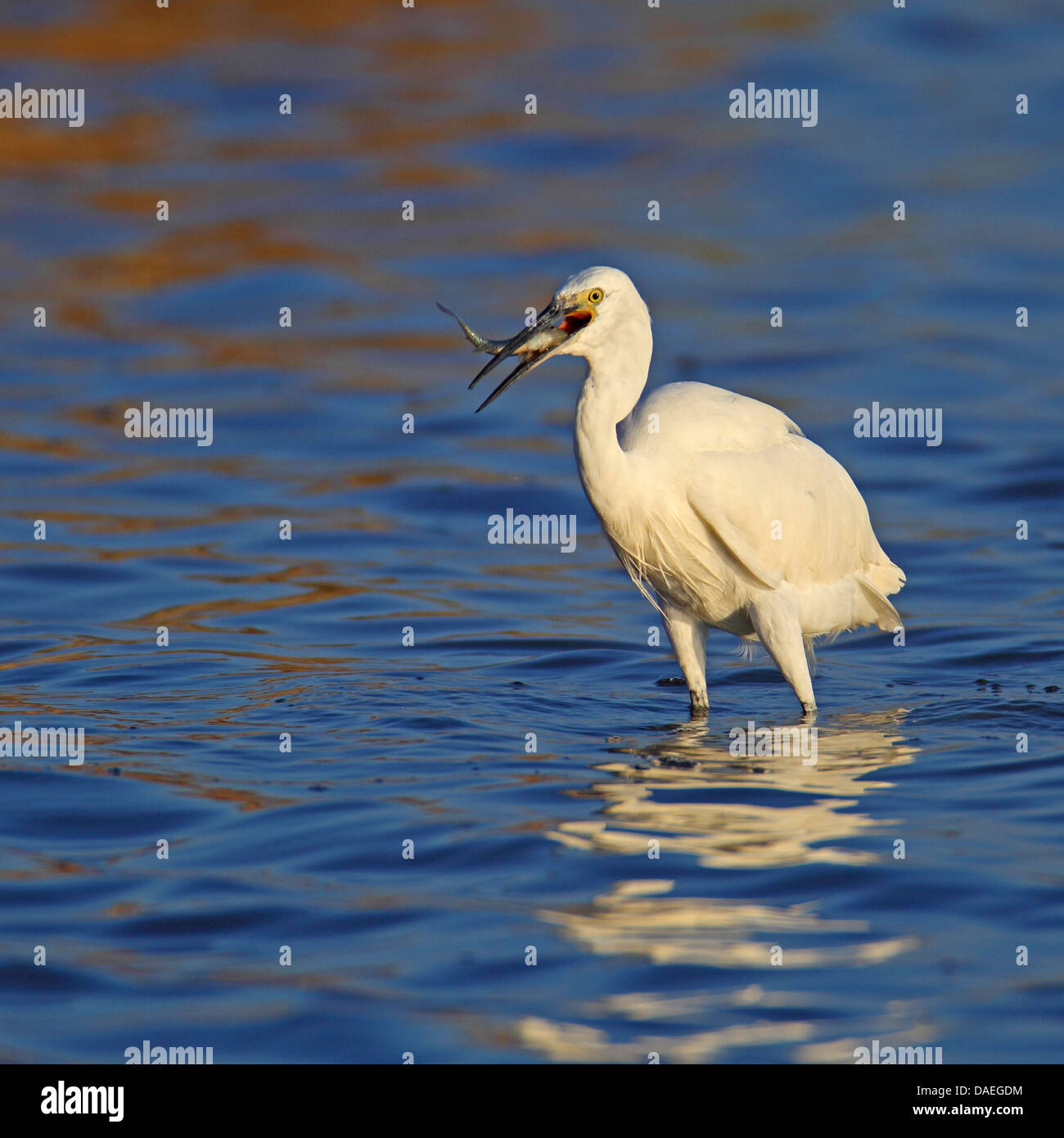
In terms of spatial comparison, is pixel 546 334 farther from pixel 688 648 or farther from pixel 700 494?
pixel 688 648

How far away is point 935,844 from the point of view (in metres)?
7.42

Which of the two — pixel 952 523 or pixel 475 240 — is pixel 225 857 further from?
pixel 475 240

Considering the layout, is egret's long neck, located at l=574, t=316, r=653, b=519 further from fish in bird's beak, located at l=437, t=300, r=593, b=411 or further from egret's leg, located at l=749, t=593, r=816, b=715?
egret's leg, located at l=749, t=593, r=816, b=715

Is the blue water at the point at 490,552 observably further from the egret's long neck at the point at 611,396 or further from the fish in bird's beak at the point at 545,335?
the fish in bird's beak at the point at 545,335

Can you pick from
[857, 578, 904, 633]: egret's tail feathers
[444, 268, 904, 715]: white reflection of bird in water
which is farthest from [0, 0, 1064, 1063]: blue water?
[444, 268, 904, 715]: white reflection of bird in water

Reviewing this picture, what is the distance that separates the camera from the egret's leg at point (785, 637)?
9.16m

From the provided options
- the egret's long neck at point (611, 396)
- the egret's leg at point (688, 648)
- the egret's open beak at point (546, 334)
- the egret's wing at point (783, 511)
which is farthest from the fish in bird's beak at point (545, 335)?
the egret's leg at point (688, 648)

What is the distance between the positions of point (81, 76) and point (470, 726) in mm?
19755

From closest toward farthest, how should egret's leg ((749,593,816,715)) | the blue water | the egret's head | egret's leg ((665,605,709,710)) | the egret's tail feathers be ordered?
the blue water
the egret's head
egret's leg ((749,593,816,715))
egret's leg ((665,605,709,710))
the egret's tail feathers

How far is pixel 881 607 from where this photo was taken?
33.9 ft

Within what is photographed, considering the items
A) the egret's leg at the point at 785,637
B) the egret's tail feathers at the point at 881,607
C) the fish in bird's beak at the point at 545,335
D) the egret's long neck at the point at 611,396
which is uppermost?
the fish in bird's beak at the point at 545,335

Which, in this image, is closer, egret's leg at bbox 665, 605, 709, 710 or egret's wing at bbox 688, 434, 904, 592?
egret's wing at bbox 688, 434, 904, 592

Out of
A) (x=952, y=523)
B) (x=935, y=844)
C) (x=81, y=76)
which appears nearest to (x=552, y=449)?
(x=952, y=523)

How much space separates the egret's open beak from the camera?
27.5ft
